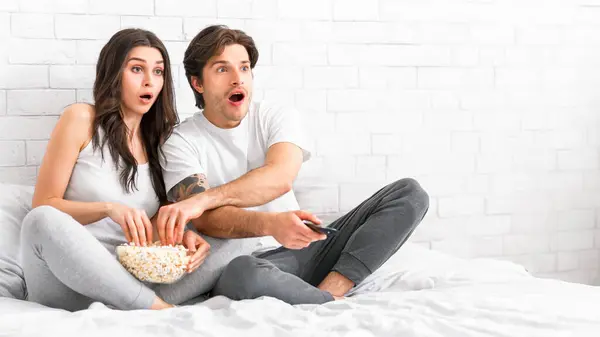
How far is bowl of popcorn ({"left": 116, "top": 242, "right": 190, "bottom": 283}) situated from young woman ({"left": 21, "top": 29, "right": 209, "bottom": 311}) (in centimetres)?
3

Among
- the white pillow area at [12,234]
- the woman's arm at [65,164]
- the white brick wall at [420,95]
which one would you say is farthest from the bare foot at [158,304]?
the white brick wall at [420,95]

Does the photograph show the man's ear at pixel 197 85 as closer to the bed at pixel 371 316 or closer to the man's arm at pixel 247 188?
the man's arm at pixel 247 188

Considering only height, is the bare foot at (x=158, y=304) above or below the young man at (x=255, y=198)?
below

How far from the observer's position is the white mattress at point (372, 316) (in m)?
1.45

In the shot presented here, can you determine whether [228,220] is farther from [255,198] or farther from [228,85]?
[228,85]

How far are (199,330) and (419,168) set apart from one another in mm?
1706

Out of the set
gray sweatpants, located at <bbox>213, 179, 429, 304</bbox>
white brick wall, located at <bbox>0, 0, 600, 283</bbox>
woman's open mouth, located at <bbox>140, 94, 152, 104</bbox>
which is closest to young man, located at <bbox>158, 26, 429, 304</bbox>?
gray sweatpants, located at <bbox>213, 179, 429, 304</bbox>

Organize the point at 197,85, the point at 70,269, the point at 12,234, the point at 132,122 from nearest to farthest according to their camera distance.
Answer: the point at 70,269
the point at 12,234
the point at 132,122
the point at 197,85

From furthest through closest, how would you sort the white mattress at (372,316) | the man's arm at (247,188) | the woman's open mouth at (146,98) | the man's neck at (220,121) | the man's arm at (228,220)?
the man's neck at (220,121) < the woman's open mouth at (146,98) < the man's arm at (247,188) < the man's arm at (228,220) < the white mattress at (372,316)

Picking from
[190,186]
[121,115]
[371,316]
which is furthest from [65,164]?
[371,316]

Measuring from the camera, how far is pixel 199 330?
1465mm

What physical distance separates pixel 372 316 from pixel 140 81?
1.07m

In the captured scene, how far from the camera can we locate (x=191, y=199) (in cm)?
207

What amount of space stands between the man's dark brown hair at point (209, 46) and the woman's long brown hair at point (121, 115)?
121 millimetres
